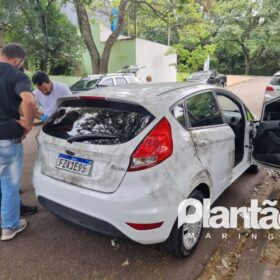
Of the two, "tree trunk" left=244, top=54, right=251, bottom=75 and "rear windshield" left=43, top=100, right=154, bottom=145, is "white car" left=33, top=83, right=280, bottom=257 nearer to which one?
"rear windshield" left=43, top=100, right=154, bottom=145

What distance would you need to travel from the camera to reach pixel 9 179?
120 inches

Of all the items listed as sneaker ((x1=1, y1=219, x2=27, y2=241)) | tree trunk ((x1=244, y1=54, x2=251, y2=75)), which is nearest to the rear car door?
sneaker ((x1=1, y1=219, x2=27, y2=241))

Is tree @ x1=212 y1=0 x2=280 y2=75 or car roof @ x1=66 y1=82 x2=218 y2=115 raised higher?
tree @ x1=212 y1=0 x2=280 y2=75

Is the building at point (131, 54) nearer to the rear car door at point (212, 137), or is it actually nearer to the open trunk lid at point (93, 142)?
the rear car door at point (212, 137)

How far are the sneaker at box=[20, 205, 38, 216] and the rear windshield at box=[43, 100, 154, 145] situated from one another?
1236 mm

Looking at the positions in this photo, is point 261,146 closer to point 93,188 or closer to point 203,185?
point 203,185

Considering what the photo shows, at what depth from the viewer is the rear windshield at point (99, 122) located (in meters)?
2.46

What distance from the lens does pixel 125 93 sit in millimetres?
2857

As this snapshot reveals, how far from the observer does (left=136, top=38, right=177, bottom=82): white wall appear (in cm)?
1924

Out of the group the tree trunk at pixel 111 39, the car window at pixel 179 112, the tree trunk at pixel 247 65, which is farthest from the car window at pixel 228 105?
the tree trunk at pixel 247 65

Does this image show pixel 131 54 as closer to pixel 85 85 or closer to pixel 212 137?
pixel 85 85

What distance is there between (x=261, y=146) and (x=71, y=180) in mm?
2455

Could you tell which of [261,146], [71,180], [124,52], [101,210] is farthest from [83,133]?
[124,52]

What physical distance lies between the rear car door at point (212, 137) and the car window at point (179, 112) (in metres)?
0.10
